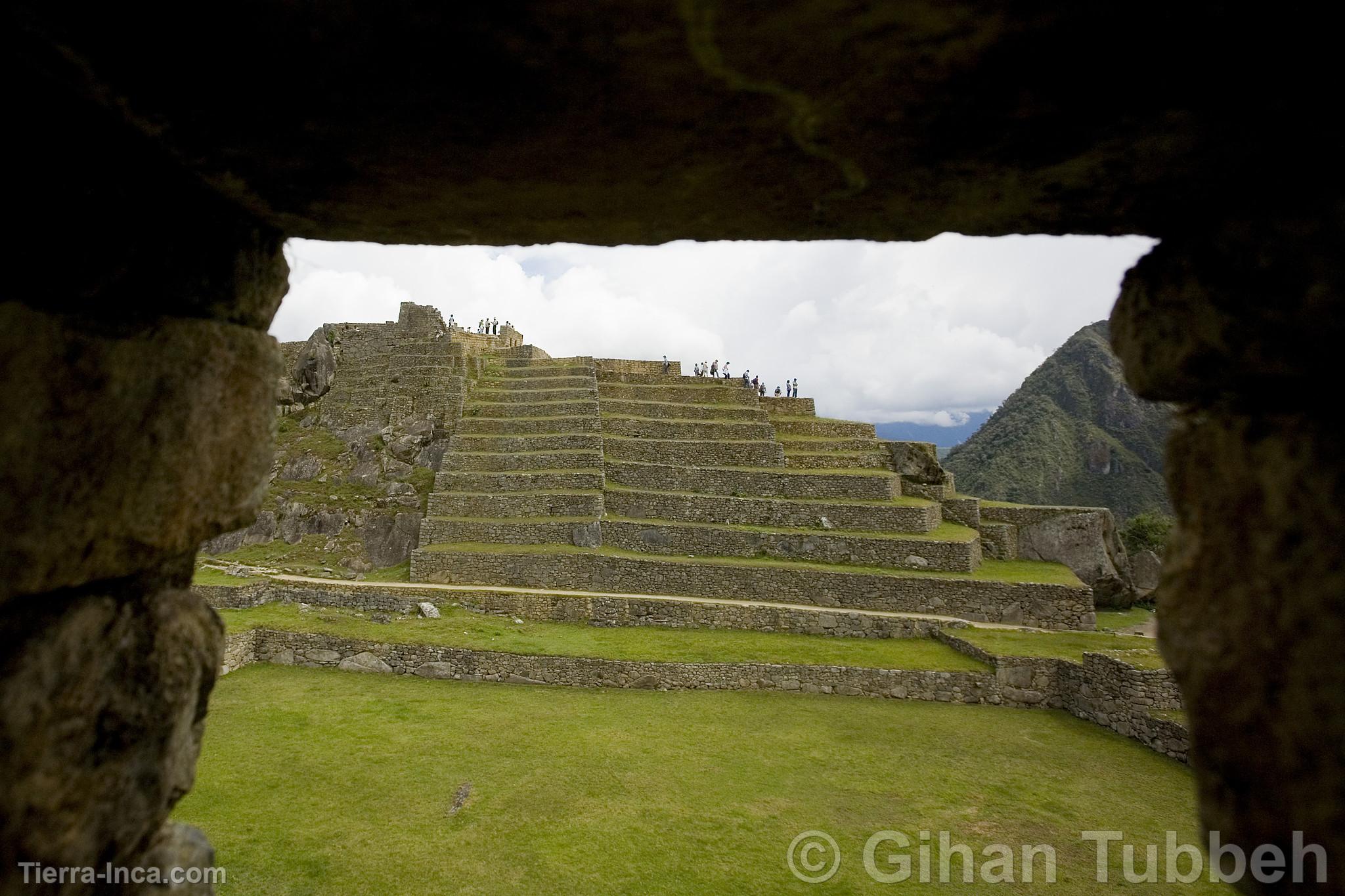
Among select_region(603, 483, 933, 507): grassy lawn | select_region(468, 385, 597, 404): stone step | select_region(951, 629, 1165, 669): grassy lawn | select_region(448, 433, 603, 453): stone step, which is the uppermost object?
select_region(468, 385, 597, 404): stone step

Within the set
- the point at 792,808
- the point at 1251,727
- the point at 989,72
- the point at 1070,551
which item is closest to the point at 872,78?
the point at 989,72

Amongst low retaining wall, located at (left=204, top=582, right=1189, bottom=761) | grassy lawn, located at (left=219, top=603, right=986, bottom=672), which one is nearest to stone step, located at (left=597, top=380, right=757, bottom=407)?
grassy lawn, located at (left=219, top=603, right=986, bottom=672)

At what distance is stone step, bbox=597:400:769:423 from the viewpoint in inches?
951

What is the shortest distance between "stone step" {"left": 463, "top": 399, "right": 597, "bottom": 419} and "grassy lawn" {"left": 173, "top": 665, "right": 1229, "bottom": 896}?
1350cm

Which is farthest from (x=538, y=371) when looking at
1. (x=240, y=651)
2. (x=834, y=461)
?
(x=240, y=651)

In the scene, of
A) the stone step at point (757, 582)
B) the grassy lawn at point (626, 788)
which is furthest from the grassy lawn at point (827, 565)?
the grassy lawn at point (626, 788)

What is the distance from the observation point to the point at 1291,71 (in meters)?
1.26

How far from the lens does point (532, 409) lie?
24438mm

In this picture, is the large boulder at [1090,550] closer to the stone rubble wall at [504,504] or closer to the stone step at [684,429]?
the stone step at [684,429]

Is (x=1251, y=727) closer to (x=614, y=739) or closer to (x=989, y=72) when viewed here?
(x=989, y=72)

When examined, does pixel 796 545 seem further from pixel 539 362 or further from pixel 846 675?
pixel 539 362

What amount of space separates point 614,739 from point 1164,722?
8.22m

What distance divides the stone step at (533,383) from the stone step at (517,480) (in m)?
6.05

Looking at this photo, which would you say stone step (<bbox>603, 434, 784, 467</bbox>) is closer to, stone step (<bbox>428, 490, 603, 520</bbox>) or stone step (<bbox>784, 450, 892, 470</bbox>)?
stone step (<bbox>784, 450, 892, 470</bbox>)
